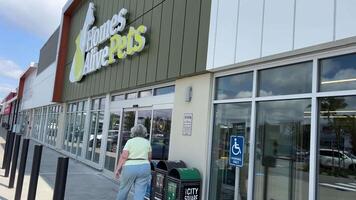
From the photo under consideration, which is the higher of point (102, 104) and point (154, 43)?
point (154, 43)

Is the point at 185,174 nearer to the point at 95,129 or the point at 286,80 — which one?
the point at 286,80

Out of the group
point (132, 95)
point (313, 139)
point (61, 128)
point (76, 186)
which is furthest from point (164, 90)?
point (61, 128)

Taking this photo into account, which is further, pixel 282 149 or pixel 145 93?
pixel 145 93

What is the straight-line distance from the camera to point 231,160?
243 inches

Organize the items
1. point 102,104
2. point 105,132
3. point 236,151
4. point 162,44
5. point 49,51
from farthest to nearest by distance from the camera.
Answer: point 49,51 → point 102,104 → point 105,132 → point 162,44 → point 236,151

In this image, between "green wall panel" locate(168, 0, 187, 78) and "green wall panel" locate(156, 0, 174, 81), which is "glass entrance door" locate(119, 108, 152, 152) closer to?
"green wall panel" locate(156, 0, 174, 81)

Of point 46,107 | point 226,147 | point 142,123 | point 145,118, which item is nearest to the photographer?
point 226,147

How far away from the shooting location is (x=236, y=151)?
610cm

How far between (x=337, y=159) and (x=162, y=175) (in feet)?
11.6

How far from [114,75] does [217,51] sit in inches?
240

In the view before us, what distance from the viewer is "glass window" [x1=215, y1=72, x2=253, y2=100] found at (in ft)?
20.6

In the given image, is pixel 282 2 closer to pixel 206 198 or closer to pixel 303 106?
pixel 303 106

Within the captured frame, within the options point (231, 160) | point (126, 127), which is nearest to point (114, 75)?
point (126, 127)

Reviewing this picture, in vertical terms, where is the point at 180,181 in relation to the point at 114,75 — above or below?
below
